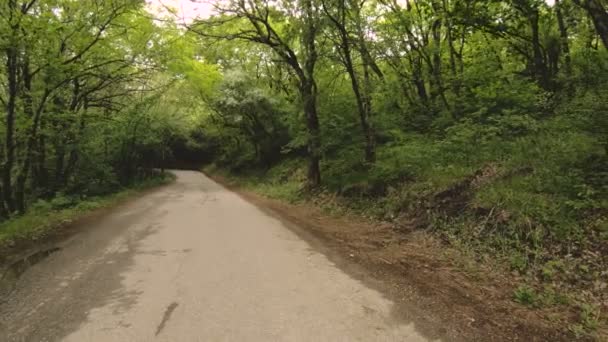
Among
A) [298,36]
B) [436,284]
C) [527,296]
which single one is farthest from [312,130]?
[527,296]

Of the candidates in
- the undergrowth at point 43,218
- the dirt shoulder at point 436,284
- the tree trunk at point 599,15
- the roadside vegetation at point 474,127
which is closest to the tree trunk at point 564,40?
the roadside vegetation at point 474,127

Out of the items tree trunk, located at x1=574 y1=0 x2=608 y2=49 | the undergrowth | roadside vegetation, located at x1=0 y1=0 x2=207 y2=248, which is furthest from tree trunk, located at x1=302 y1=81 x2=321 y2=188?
tree trunk, located at x1=574 y1=0 x2=608 y2=49

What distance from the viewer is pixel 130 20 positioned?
11.6 m

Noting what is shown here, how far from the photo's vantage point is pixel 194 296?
3982 millimetres

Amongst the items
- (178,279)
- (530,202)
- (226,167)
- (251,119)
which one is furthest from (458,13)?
(226,167)

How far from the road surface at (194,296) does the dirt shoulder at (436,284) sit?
0.31 metres

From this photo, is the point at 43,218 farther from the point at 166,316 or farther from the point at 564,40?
the point at 564,40

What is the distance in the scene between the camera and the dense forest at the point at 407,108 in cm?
518

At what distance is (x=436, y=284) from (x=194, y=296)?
306 centimetres

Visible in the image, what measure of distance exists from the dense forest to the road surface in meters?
2.21

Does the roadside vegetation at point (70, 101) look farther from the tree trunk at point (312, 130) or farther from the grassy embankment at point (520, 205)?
the grassy embankment at point (520, 205)

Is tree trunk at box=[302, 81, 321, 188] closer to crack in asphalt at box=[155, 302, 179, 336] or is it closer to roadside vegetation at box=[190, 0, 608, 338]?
roadside vegetation at box=[190, 0, 608, 338]

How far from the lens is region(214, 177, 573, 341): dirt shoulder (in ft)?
10.8

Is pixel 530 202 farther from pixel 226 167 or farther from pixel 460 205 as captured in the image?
pixel 226 167
